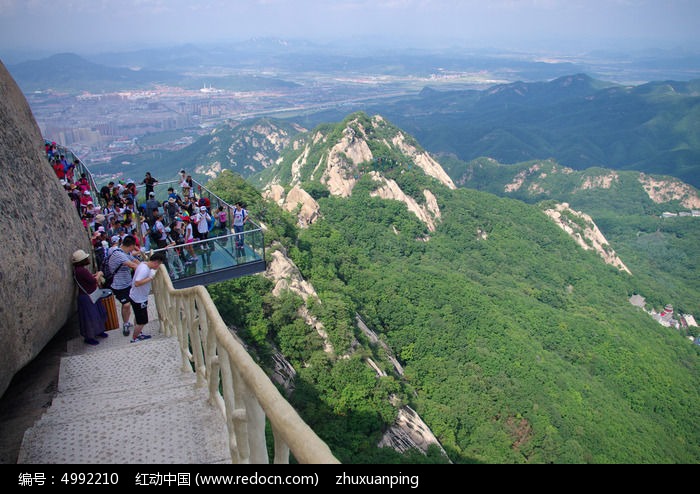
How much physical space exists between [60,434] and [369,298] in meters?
31.0

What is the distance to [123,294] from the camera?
29.5 feet

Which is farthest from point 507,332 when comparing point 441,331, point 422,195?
point 422,195

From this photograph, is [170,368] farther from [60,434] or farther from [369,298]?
[369,298]

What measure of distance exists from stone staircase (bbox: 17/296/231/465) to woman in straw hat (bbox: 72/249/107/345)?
167 centimetres

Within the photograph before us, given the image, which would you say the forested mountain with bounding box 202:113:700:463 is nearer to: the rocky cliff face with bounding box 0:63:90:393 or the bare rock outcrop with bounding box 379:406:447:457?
the bare rock outcrop with bounding box 379:406:447:457

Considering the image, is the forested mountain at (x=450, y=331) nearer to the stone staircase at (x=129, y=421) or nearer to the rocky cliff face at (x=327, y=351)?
the rocky cliff face at (x=327, y=351)

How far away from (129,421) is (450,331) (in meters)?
31.4

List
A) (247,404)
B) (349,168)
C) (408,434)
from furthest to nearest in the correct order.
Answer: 1. (349,168)
2. (408,434)
3. (247,404)

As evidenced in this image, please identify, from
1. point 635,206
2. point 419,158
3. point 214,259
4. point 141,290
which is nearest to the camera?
point 141,290

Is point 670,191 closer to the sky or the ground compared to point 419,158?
closer to the ground

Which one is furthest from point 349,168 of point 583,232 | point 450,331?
point 583,232

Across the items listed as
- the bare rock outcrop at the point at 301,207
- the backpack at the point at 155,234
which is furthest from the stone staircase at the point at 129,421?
the bare rock outcrop at the point at 301,207

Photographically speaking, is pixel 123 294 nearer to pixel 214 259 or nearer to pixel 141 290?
pixel 141 290

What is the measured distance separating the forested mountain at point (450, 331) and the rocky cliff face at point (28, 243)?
41.9 feet
